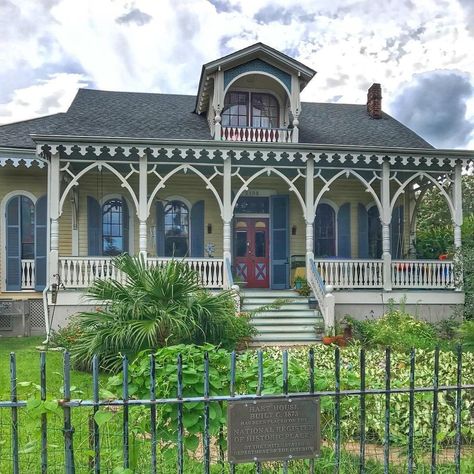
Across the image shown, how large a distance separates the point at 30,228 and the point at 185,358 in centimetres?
1244

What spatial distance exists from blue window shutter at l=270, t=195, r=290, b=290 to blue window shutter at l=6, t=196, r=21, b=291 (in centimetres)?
792

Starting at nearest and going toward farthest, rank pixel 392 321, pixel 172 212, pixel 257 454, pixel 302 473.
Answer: pixel 257 454 < pixel 302 473 < pixel 392 321 < pixel 172 212

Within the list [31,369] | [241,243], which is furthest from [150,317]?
[241,243]

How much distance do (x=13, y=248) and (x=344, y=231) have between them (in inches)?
417

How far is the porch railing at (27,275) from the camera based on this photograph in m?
14.6

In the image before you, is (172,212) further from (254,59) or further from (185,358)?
(185,358)

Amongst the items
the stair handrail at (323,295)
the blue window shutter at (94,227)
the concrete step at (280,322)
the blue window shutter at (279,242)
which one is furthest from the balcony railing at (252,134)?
the concrete step at (280,322)

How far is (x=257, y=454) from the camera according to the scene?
131 inches

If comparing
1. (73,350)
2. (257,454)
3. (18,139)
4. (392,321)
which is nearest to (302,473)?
(257,454)

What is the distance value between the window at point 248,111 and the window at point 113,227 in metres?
4.43

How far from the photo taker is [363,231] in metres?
16.3

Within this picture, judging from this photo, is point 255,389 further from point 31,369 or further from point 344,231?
point 344,231

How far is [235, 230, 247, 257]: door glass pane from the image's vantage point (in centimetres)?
1589

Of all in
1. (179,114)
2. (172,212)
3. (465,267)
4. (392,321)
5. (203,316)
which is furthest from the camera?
(179,114)
